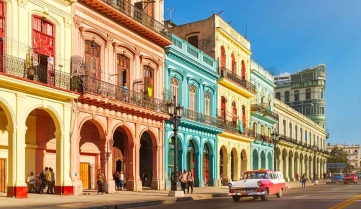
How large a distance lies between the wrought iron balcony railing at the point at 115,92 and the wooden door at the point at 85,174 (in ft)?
12.9

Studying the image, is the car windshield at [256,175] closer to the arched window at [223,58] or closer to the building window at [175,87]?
the building window at [175,87]

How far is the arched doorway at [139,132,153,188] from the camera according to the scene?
33000mm

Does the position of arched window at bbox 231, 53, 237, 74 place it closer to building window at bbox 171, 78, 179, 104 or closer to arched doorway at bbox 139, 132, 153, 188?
building window at bbox 171, 78, 179, 104

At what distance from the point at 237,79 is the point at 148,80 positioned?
14637 mm

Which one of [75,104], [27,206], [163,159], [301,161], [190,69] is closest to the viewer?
[27,206]

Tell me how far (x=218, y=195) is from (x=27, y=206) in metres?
13.9

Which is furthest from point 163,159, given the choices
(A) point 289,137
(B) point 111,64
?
(A) point 289,137

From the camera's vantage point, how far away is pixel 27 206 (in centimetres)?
1658

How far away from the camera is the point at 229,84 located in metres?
42.2

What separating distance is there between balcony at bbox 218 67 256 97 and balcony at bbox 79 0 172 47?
9.49m

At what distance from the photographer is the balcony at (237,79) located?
40.8 m

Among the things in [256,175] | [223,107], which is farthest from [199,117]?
[256,175]

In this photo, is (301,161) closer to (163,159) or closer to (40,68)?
(163,159)

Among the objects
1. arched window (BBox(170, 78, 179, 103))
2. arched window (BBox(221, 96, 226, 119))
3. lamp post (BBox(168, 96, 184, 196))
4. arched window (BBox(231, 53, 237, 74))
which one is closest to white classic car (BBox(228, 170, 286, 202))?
lamp post (BBox(168, 96, 184, 196))
